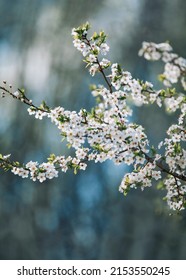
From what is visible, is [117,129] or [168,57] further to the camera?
[117,129]

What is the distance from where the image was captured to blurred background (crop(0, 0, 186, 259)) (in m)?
7.71

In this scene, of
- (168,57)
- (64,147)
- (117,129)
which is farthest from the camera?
(64,147)

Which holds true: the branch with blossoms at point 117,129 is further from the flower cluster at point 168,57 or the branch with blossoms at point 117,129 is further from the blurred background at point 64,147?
the blurred background at point 64,147

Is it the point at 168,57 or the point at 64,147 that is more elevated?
the point at 64,147

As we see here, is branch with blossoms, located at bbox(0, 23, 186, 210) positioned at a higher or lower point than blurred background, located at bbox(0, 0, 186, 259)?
lower

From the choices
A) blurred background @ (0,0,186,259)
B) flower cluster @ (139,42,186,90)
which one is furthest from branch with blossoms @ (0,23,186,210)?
blurred background @ (0,0,186,259)

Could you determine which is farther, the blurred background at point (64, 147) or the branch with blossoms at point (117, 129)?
the blurred background at point (64, 147)

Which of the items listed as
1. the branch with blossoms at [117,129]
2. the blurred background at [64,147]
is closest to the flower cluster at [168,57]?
the branch with blossoms at [117,129]

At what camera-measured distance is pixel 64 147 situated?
26.5ft

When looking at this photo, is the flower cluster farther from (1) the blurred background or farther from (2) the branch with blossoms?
(1) the blurred background

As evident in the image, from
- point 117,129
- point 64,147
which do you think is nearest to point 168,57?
point 117,129

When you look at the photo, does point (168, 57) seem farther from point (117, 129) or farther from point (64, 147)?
point (64, 147)

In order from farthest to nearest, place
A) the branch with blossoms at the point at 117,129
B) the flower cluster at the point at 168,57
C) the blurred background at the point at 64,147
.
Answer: the blurred background at the point at 64,147
the branch with blossoms at the point at 117,129
the flower cluster at the point at 168,57

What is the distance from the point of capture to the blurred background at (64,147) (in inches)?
304
